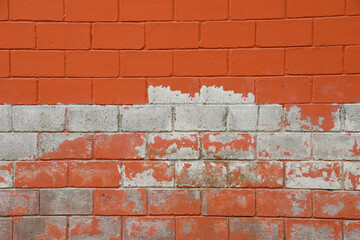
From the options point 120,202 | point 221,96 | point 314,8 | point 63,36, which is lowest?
point 120,202

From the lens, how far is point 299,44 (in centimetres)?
238

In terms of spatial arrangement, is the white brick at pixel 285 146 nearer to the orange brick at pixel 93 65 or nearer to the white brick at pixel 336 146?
the white brick at pixel 336 146

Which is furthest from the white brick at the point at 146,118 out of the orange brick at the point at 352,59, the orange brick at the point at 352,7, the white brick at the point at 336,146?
the orange brick at the point at 352,7

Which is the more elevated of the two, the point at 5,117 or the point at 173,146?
the point at 5,117

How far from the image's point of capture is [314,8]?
7.75 ft

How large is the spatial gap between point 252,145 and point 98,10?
4.51 feet

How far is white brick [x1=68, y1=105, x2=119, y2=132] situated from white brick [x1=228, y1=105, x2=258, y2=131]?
0.78m

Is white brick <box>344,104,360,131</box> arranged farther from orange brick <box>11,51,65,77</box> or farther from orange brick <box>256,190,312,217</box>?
orange brick <box>11,51,65,77</box>

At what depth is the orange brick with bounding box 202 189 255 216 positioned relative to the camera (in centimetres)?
241

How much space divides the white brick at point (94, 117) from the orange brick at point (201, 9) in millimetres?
784

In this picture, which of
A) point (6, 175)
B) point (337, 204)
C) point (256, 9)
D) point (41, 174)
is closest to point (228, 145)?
point (337, 204)

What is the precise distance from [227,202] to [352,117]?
0.99m

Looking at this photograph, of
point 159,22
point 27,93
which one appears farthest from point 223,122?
point 27,93

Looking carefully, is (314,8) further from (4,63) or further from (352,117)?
(4,63)
